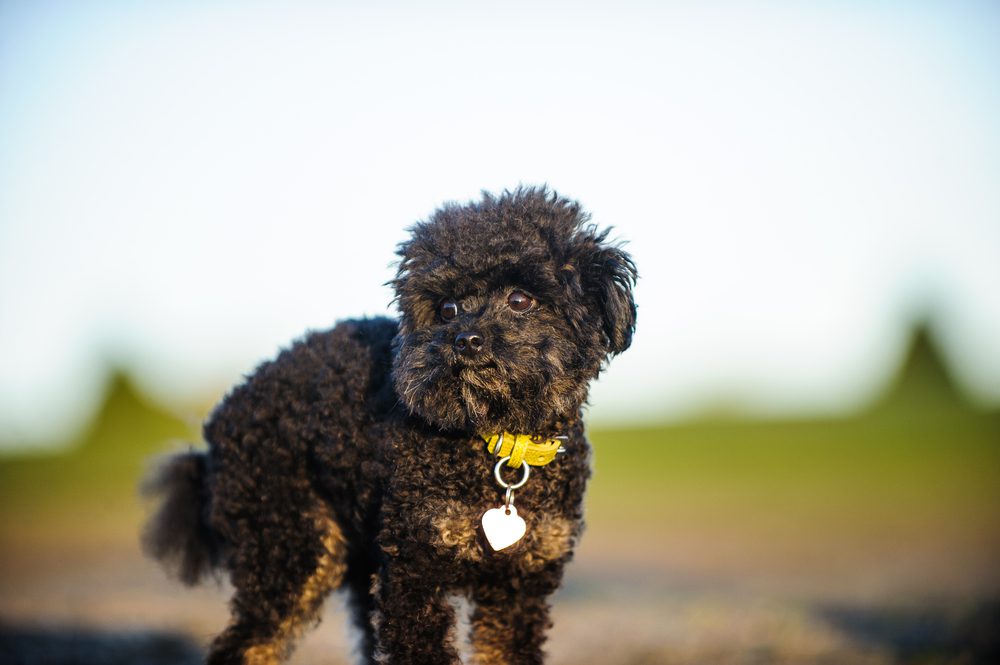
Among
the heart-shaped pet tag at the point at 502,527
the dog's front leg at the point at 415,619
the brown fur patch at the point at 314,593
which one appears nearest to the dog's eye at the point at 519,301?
the heart-shaped pet tag at the point at 502,527

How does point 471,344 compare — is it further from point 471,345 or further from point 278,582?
point 278,582

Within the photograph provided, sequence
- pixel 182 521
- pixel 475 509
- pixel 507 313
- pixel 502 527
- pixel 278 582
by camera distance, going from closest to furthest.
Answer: pixel 502 527, pixel 475 509, pixel 507 313, pixel 278 582, pixel 182 521

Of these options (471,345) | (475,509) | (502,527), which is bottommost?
(502,527)

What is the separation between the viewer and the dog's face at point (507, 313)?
439 centimetres

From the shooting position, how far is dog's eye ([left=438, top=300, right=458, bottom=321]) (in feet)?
15.4

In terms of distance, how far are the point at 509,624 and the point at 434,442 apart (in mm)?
1038

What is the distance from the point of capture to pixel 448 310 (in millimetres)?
4730

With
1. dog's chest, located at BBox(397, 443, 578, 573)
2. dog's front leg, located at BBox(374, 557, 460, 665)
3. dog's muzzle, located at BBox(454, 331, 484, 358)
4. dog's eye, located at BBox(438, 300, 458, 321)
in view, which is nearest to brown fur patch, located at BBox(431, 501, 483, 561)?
dog's chest, located at BBox(397, 443, 578, 573)

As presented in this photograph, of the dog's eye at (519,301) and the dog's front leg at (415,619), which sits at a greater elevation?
the dog's eye at (519,301)

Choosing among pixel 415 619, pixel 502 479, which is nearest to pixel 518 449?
pixel 502 479

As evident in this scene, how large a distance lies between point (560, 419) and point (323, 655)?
379cm

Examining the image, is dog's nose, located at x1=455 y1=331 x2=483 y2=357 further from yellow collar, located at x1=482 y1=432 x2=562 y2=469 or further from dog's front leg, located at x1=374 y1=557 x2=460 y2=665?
dog's front leg, located at x1=374 y1=557 x2=460 y2=665

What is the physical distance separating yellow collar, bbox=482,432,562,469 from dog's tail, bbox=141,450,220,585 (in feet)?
7.97

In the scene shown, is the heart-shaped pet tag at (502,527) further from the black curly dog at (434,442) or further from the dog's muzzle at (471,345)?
the dog's muzzle at (471,345)
